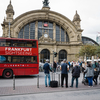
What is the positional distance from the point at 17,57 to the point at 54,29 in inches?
1017

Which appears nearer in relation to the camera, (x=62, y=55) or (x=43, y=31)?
(x=43, y=31)

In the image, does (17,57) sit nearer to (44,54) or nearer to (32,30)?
(44,54)

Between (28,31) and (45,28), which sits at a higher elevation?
(45,28)

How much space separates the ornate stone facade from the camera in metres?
36.4

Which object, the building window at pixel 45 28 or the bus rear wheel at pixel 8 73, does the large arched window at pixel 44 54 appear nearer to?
the building window at pixel 45 28

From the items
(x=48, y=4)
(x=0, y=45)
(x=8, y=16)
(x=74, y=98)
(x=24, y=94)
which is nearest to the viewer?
(x=74, y=98)

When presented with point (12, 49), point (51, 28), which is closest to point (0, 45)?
point (12, 49)

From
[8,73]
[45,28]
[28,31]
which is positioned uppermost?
[45,28]

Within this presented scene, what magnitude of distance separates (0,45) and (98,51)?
2951 cm

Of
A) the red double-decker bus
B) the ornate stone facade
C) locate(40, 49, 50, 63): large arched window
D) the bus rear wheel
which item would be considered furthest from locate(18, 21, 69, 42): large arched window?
the bus rear wheel

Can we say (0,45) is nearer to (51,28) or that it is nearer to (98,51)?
(51,28)

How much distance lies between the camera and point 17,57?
15766 millimetres

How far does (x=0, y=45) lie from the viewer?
49.9ft

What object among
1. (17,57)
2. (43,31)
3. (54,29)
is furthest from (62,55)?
(17,57)
